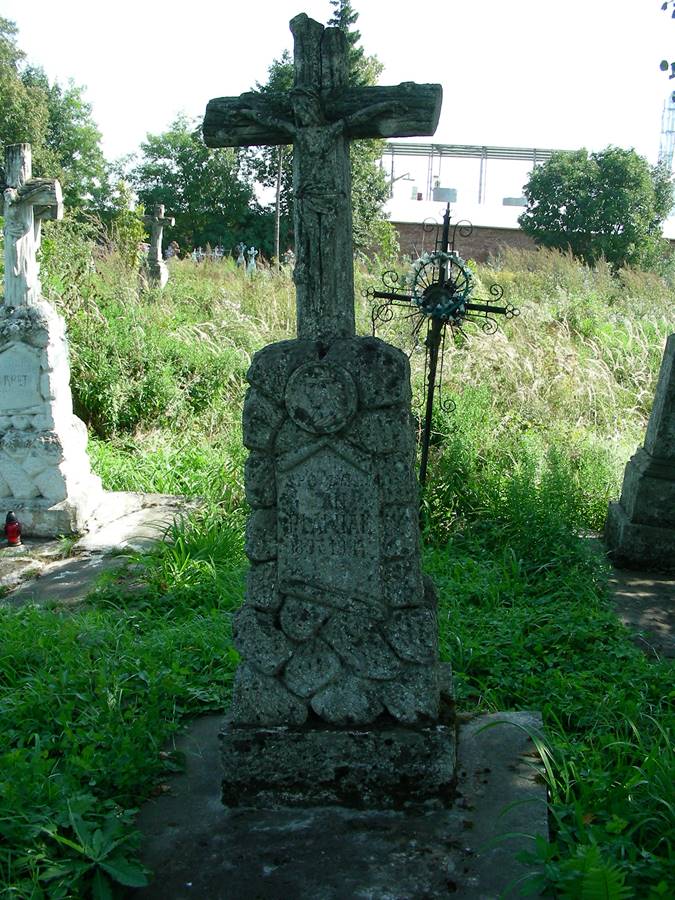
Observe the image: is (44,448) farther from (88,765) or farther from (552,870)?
(552,870)

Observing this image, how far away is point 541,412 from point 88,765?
625 cm

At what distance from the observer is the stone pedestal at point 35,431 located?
6.44m

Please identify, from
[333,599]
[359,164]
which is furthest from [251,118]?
[359,164]

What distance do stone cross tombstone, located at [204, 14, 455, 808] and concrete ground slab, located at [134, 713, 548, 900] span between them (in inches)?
3.9

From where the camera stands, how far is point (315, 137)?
3.04 m

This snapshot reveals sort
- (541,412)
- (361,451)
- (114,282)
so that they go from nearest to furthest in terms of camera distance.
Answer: (361,451) → (541,412) → (114,282)

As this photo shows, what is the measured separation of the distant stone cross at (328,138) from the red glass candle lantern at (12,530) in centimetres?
407

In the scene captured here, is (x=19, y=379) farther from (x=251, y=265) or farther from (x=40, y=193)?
(x=251, y=265)

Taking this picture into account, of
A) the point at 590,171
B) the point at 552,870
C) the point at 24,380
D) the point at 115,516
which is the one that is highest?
the point at 590,171

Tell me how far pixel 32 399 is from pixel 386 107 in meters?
4.41

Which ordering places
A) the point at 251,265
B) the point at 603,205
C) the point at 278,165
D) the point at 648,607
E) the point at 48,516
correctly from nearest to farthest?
1. the point at 648,607
2. the point at 48,516
3. the point at 251,265
4. the point at 278,165
5. the point at 603,205

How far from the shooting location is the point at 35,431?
21.5 feet

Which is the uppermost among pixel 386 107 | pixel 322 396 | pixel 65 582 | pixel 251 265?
pixel 386 107

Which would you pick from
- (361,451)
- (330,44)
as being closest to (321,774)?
(361,451)
